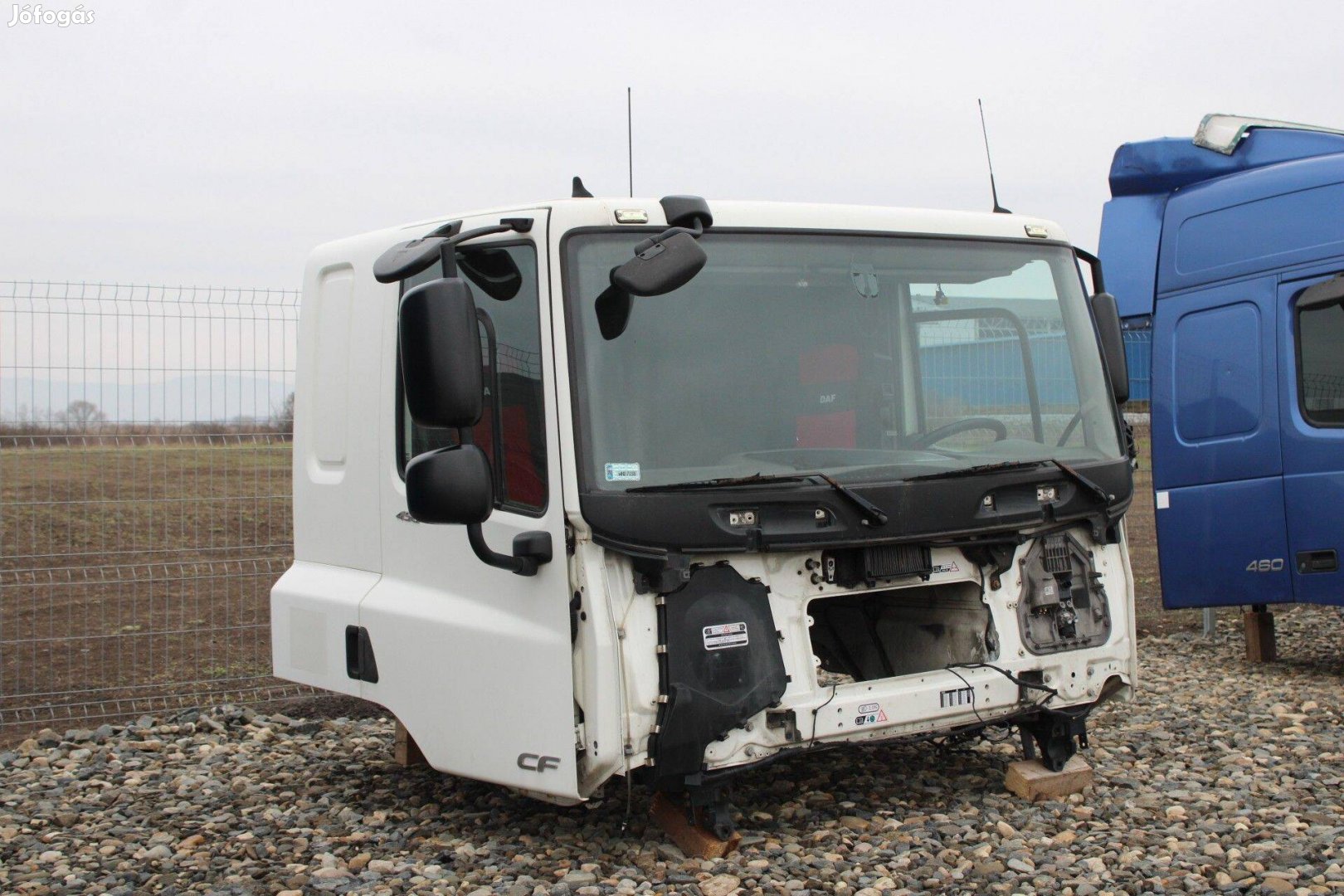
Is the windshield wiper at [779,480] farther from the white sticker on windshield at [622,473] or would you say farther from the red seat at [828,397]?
the red seat at [828,397]

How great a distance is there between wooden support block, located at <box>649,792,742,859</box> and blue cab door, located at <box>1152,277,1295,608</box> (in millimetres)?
4716

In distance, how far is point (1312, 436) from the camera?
8.02 m

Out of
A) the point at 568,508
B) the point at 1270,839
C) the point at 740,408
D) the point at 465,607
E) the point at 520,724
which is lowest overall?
the point at 1270,839

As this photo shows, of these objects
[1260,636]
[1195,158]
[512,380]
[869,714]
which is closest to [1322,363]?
[1195,158]

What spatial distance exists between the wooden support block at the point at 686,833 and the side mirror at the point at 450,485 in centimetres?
135

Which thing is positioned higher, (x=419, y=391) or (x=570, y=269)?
(x=570, y=269)

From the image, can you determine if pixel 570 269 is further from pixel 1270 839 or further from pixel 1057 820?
pixel 1270 839

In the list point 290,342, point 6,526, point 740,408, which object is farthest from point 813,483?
point 6,526

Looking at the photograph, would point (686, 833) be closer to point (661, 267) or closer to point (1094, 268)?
point (661, 267)

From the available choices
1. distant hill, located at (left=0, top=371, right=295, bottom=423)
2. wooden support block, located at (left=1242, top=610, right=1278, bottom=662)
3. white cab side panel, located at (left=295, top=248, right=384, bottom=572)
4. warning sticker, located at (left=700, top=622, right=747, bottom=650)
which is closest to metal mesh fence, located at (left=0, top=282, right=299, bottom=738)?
distant hill, located at (left=0, top=371, right=295, bottom=423)

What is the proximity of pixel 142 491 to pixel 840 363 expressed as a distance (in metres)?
5.00

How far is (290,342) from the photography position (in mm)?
8656

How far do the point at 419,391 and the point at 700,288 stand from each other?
105 centimetres

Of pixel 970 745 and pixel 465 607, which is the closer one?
pixel 465 607
